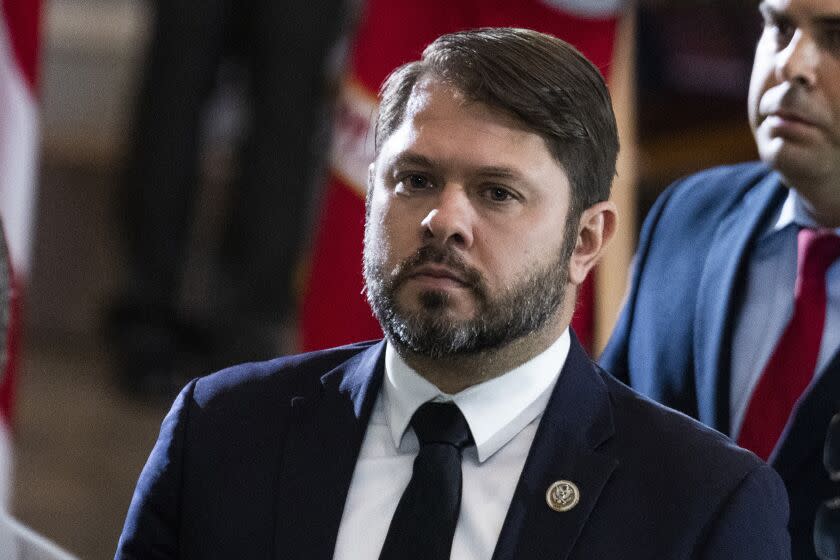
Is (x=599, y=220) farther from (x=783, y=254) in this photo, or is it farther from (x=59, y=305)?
(x=59, y=305)

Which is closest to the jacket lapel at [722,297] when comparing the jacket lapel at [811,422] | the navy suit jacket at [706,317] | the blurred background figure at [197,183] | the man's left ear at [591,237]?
the navy suit jacket at [706,317]

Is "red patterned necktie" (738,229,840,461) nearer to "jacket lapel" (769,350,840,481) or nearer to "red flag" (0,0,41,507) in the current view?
"jacket lapel" (769,350,840,481)

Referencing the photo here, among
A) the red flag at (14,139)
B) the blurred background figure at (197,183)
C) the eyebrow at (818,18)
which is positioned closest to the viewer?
the eyebrow at (818,18)

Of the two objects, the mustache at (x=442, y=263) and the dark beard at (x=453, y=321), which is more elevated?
the mustache at (x=442, y=263)

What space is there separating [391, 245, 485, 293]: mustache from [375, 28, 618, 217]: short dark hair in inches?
6.3

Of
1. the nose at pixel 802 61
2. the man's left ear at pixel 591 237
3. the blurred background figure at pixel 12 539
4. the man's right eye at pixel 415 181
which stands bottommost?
the blurred background figure at pixel 12 539

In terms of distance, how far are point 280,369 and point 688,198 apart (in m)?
0.68

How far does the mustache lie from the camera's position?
1659mm

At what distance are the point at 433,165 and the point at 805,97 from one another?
53 cm

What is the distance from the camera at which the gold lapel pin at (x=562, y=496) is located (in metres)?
1.68

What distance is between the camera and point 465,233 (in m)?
1.67

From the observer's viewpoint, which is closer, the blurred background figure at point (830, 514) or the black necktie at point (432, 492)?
the black necktie at point (432, 492)

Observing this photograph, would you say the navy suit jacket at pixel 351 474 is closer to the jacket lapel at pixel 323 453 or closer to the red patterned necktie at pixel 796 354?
the jacket lapel at pixel 323 453

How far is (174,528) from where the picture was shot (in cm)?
181
